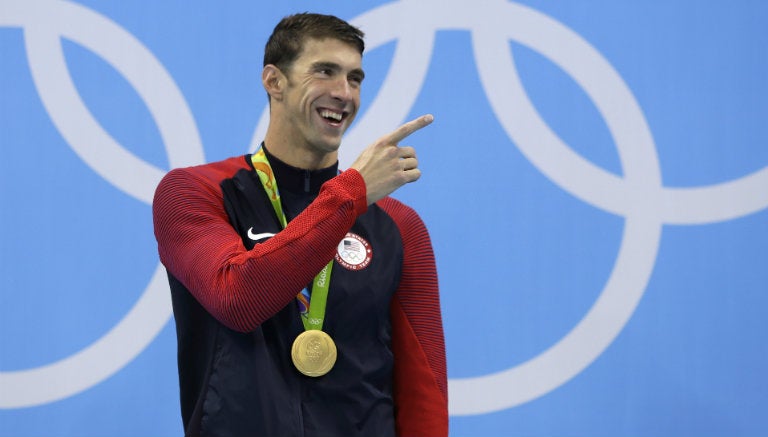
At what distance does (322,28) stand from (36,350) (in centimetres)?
164

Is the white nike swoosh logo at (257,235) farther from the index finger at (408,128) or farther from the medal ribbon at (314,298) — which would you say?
the index finger at (408,128)

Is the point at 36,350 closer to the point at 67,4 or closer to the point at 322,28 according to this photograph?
the point at 67,4

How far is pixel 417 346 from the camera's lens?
2.15 m

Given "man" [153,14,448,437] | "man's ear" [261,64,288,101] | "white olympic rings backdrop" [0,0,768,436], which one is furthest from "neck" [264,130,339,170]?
"white olympic rings backdrop" [0,0,768,436]

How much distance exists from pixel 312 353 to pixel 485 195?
1.42 m

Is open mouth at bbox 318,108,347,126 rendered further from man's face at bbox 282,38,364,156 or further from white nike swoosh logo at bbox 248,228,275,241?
white nike swoosh logo at bbox 248,228,275,241

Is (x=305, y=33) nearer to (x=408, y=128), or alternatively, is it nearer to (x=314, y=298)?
(x=408, y=128)

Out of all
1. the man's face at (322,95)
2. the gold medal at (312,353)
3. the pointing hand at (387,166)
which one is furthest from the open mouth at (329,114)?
the gold medal at (312,353)

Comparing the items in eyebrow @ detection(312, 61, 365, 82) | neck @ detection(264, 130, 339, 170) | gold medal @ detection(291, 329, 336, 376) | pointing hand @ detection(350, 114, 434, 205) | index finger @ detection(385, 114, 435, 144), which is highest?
eyebrow @ detection(312, 61, 365, 82)

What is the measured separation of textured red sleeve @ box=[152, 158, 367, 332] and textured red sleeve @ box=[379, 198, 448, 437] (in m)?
0.44

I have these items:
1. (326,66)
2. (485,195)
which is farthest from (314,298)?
(485,195)

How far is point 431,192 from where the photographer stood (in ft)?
10.3

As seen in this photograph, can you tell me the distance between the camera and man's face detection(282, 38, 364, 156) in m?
2.13

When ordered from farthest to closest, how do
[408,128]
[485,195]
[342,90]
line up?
[485,195], [342,90], [408,128]
